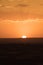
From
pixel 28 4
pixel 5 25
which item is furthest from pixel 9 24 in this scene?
pixel 28 4

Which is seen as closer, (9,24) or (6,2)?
(6,2)
